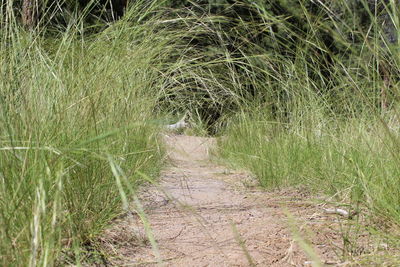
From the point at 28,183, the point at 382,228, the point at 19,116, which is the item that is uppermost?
the point at 19,116

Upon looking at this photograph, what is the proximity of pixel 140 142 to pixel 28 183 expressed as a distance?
134cm

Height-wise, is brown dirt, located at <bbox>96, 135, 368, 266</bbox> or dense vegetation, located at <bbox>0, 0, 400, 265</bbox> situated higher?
dense vegetation, located at <bbox>0, 0, 400, 265</bbox>

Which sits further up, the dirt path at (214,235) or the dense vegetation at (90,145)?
the dense vegetation at (90,145)

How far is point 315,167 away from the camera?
6.88ft

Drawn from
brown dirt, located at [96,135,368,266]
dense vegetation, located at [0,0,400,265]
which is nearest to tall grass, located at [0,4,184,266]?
dense vegetation, located at [0,0,400,265]

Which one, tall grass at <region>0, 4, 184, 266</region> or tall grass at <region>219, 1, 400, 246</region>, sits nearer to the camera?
tall grass at <region>0, 4, 184, 266</region>

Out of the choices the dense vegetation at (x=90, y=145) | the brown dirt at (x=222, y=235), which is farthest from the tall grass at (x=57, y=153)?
the brown dirt at (x=222, y=235)

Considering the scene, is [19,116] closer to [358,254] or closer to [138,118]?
[358,254]

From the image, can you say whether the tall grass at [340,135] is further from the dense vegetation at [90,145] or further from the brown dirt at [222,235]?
the brown dirt at [222,235]

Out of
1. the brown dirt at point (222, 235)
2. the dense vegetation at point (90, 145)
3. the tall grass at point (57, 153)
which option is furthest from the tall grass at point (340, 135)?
the tall grass at point (57, 153)

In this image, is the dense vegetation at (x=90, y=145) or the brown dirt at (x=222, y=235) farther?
the brown dirt at (x=222, y=235)

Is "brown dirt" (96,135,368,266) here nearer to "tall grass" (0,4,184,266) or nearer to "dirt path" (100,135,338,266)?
"dirt path" (100,135,338,266)

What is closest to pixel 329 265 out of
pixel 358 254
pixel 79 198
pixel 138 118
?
pixel 358 254

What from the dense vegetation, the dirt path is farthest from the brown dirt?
the dense vegetation
